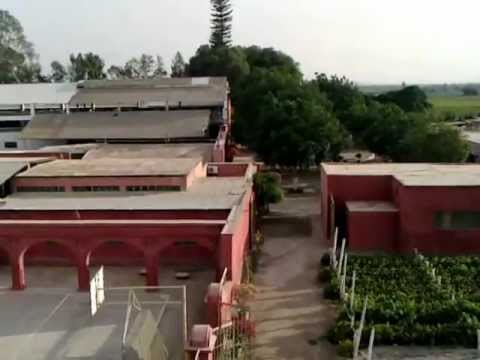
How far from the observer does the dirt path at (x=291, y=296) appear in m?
13.3

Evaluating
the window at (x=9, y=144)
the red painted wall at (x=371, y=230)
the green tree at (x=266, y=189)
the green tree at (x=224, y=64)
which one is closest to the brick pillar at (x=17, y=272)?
the red painted wall at (x=371, y=230)

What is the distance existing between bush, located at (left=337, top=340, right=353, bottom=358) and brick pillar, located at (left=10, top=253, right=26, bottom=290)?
8406 millimetres

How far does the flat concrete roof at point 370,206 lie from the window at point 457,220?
1.44 meters

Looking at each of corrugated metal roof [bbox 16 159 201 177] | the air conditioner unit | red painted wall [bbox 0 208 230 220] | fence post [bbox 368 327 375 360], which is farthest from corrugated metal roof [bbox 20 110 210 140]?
fence post [bbox 368 327 375 360]

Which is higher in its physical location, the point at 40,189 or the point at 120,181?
the point at 120,181

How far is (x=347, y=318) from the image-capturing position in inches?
543

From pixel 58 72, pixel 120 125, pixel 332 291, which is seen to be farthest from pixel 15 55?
pixel 332 291

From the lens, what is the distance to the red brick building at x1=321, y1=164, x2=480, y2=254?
19000 millimetres

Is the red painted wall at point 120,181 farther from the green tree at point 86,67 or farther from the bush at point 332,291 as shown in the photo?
the green tree at point 86,67

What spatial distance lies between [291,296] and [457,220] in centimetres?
663

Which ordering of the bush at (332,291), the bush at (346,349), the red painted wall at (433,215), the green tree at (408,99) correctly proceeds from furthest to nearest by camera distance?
the green tree at (408,99)
the red painted wall at (433,215)
the bush at (332,291)
the bush at (346,349)

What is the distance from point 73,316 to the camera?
1391cm

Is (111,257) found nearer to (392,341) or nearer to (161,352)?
(161,352)

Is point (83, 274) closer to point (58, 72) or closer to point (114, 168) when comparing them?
point (114, 168)
